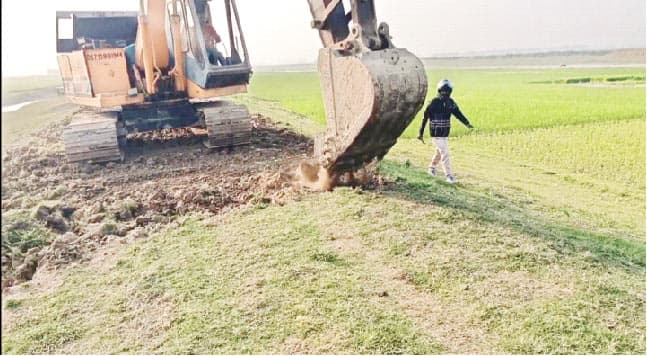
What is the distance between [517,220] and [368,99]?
2077mm

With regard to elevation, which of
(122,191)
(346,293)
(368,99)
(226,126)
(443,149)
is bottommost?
(346,293)

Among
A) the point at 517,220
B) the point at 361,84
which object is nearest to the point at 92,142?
the point at 361,84

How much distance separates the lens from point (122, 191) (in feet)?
22.8

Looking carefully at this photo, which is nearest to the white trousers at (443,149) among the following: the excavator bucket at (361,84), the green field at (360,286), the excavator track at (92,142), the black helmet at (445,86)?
the black helmet at (445,86)

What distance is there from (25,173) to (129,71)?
7.70 feet

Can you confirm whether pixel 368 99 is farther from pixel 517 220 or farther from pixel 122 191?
pixel 122 191


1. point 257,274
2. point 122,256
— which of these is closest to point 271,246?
point 257,274

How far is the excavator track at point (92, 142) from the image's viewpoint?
8469 mm

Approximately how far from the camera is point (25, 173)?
27.3 ft

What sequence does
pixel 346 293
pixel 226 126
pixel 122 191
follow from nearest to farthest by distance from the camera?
1. pixel 346 293
2. pixel 122 191
3. pixel 226 126

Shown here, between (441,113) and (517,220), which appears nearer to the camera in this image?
(517,220)

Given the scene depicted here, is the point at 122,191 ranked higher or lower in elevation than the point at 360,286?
higher

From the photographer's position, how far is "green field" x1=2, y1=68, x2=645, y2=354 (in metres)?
3.34

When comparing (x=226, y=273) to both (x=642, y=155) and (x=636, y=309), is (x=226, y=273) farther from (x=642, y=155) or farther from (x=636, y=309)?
(x=642, y=155)
